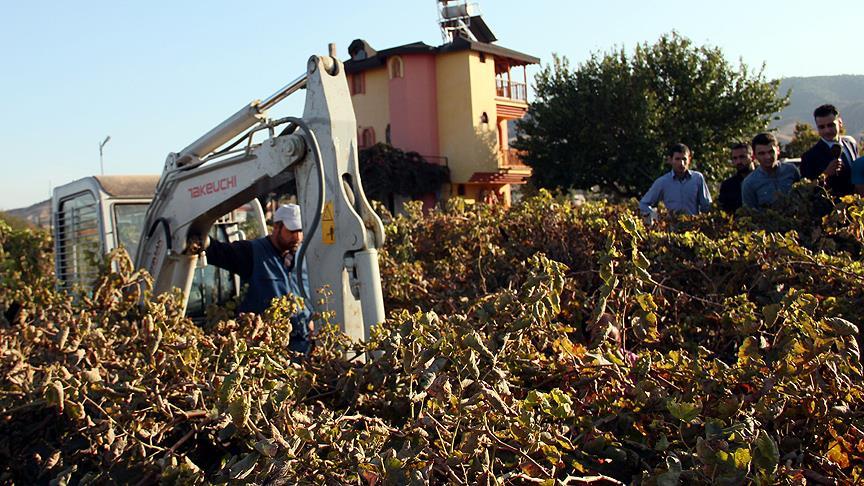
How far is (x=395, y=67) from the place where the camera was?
45.6m

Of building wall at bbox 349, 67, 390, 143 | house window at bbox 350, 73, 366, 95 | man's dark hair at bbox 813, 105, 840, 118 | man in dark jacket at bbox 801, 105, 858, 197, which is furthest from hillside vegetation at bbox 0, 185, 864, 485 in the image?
house window at bbox 350, 73, 366, 95

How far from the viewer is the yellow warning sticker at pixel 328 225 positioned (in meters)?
5.70

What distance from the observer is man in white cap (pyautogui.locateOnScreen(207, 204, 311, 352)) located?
6914mm

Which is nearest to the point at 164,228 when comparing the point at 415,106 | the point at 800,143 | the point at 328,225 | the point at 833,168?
the point at 328,225

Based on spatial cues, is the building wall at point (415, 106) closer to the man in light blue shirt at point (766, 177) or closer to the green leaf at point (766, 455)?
the man in light blue shirt at point (766, 177)

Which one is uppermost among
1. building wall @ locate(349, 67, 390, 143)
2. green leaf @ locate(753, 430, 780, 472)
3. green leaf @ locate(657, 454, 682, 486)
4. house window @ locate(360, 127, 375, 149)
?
building wall @ locate(349, 67, 390, 143)

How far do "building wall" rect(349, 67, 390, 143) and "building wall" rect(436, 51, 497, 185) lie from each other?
2.86 m

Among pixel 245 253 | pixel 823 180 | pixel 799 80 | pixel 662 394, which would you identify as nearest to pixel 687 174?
pixel 823 180

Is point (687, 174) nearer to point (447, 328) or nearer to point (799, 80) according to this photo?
point (447, 328)

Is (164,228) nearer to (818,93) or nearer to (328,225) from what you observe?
(328,225)

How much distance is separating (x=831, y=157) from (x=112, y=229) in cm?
619

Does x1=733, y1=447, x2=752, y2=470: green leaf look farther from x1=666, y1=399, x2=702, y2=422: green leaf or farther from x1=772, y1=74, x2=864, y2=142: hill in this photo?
x1=772, y1=74, x2=864, y2=142: hill

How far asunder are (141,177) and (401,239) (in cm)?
264

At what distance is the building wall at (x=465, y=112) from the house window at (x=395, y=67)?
75.8 inches
